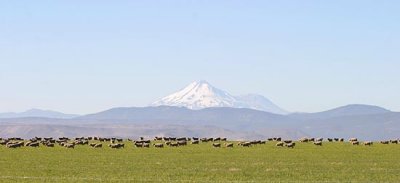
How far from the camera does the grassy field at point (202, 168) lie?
152 feet

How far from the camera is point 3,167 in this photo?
55.2 meters

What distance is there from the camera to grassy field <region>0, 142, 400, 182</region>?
46.3 metres

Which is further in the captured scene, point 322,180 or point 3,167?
point 3,167

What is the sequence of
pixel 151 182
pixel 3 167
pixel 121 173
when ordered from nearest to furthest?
1. pixel 151 182
2. pixel 121 173
3. pixel 3 167

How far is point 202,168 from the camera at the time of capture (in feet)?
181

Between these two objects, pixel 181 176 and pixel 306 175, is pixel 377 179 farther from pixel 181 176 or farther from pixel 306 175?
pixel 181 176

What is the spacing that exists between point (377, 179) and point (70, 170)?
19.3 meters

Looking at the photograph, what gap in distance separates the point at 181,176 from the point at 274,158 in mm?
21164

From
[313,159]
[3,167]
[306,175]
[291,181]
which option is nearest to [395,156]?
[313,159]

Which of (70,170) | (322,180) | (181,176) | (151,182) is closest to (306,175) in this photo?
(322,180)

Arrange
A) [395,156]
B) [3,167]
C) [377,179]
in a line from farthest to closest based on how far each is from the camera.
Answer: [395,156]
[3,167]
[377,179]

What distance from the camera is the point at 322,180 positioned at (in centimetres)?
4522

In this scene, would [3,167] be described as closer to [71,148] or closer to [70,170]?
[70,170]

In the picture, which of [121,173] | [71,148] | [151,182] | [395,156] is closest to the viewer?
[151,182]
